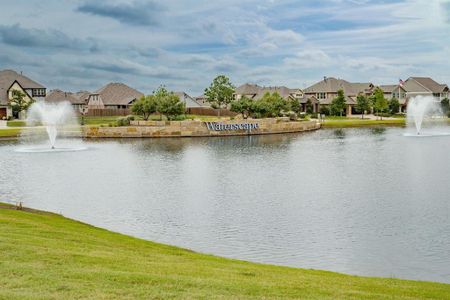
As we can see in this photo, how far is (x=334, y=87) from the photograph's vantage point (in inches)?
5719

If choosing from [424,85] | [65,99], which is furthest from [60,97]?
[424,85]

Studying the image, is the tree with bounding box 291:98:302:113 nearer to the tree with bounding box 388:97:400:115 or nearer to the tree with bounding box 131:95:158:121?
the tree with bounding box 388:97:400:115

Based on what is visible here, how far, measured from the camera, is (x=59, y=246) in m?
16.0

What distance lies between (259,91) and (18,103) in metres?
67.5

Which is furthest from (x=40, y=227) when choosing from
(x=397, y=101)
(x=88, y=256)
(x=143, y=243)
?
(x=397, y=101)

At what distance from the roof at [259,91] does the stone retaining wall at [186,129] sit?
5207 cm

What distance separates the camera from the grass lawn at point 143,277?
11633 mm

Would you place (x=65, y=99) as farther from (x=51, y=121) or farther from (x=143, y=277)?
(x=143, y=277)

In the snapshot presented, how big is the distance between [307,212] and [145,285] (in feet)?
53.8

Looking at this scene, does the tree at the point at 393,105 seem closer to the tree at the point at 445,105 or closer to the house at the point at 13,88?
the tree at the point at 445,105

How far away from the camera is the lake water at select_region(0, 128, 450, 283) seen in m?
20.9

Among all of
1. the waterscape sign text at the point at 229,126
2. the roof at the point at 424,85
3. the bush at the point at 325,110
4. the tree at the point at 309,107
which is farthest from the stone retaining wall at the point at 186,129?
the roof at the point at 424,85

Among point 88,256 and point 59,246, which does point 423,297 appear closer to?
point 88,256

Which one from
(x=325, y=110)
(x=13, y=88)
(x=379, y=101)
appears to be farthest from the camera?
(x=325, y=110)
